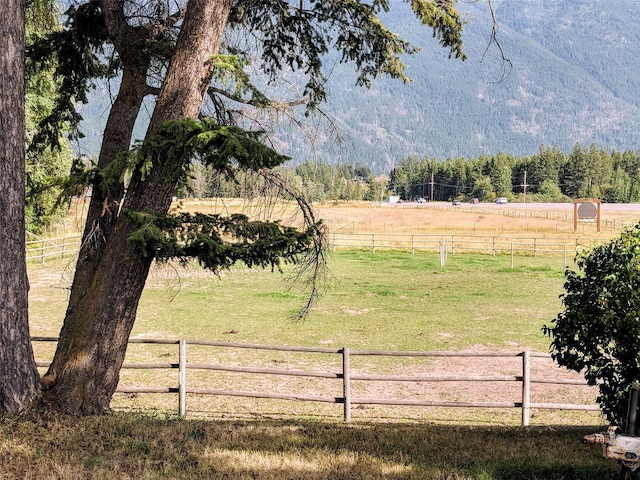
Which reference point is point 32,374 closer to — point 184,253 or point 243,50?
point 184,253

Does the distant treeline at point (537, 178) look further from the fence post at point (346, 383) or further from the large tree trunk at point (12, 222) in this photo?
the large tree trunk at point (12, 222)

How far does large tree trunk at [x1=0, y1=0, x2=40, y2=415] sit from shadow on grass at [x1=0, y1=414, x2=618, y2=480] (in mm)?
448

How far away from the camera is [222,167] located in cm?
588

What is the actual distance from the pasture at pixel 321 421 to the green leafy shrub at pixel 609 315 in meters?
0.88

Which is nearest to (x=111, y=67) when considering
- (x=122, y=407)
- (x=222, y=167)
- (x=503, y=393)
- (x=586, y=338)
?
(x=222, y=167)

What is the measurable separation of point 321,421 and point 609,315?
4872 mm

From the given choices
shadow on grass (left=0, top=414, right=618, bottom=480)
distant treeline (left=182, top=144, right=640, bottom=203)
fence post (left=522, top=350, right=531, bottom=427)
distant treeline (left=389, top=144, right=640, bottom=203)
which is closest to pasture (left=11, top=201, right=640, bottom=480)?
shadow on grass (left=0, top=414, right=618, bottom=480)

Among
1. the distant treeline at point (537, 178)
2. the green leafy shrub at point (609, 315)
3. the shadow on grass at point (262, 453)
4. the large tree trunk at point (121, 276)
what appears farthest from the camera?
the distant treeline at point (537, 178)

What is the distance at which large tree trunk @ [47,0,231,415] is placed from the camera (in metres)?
6.36

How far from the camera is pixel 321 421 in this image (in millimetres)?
8828

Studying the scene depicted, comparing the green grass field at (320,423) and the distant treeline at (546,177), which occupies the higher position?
the distant treeline at (546,177)

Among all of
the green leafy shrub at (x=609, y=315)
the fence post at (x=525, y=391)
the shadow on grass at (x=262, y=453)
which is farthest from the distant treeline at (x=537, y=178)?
the green leafy shrub at (x=609, y=315)

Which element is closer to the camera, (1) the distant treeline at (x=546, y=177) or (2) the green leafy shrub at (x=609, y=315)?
(2) the green leafy shrub at (x=609, y=315)

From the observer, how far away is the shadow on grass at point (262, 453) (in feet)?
17.0
